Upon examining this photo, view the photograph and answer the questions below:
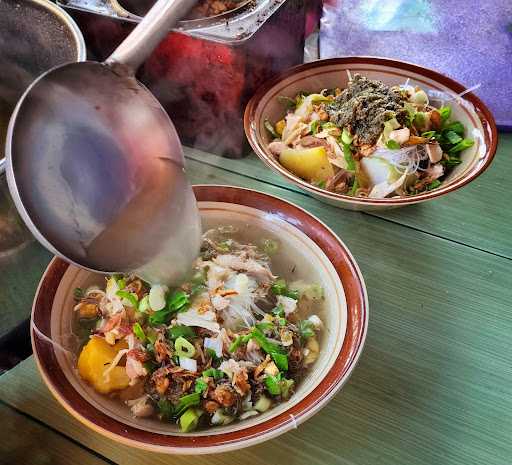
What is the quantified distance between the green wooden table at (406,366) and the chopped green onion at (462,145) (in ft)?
0.42

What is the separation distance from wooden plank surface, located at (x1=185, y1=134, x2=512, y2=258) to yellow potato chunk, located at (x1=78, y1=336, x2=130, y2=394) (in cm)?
62

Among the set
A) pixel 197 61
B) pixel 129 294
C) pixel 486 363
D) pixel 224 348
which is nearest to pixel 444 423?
pixel 486 363

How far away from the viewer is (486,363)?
976mm

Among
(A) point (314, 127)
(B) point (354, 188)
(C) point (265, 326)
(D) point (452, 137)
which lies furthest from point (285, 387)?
(D) point (452, 137)

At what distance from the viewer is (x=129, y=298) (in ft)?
3.02

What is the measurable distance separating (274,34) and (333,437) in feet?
3.09

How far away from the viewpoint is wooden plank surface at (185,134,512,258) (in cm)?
119

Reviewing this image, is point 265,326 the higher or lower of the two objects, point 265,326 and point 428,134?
the lower

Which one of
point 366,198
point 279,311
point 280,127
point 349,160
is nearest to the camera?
point 279,311

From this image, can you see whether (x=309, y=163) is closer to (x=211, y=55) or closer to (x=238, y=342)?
(x=211, y=55)

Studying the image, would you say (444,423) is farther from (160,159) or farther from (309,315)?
(160,159)

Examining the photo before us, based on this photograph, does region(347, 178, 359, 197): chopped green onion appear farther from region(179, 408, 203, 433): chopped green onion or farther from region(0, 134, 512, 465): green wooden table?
region(179, 408, 203, 433): chopped green onion

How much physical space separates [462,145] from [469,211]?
0.16 metres

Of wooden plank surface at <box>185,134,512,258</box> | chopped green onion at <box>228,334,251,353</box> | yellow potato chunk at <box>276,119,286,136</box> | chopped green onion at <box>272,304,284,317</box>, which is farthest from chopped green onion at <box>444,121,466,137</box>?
chopped green onion at <box>228,334,251,353</box>
